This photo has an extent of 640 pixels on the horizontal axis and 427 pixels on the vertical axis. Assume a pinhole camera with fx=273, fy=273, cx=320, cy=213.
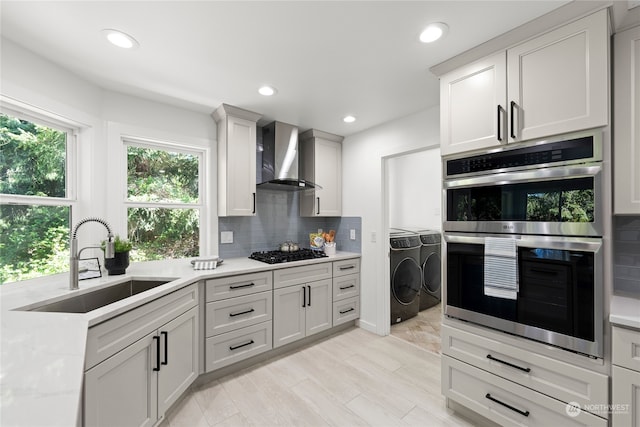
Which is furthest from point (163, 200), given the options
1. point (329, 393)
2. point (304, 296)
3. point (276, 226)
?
point (329, 393)

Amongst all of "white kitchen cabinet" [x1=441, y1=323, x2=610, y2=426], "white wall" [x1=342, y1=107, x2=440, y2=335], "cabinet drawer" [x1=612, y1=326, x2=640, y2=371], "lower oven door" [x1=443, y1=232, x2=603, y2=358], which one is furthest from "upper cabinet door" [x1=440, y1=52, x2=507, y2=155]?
"white kitchen cabinet" [x1=441, y1=323, x2=610, y2=426]

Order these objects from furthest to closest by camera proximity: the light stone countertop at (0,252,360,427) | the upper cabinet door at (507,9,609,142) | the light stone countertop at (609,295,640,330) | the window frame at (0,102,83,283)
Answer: the window frame at (0,102,83,283)
the upper cabinet door at (507,9,609,142)
the light stone countertop at (609,295,640,330)
the light stone countertop at (0,252,360,427)

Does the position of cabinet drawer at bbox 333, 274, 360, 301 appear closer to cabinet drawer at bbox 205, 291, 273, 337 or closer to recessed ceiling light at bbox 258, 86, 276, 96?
cabinet drawer at bbox 205, 291, 273, 337

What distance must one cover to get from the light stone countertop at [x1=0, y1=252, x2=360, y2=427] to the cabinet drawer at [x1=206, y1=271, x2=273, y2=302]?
222mm

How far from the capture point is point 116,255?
6.48 feet

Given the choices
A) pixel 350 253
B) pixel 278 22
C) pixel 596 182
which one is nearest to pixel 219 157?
pixel 278 22

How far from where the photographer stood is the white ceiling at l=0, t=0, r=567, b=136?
4.57 feet

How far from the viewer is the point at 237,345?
2.33 metres

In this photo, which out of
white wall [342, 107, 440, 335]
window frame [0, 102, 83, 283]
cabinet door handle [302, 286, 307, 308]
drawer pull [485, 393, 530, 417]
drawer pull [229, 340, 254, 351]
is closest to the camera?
drawer pull [485, 393, 530, 417]

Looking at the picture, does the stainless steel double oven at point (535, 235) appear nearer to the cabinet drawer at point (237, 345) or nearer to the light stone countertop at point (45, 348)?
the cabinet drawer at point (237, 345)

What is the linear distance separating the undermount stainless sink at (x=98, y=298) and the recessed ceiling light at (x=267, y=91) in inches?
65.8

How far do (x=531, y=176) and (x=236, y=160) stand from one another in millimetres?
2359

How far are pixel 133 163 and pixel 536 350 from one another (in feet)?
10.7

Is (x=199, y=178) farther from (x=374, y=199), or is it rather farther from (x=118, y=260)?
(x=374, y=199)
